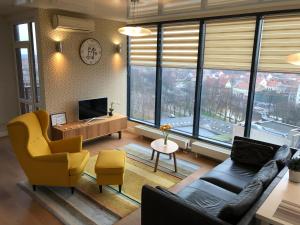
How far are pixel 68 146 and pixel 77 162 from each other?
49 centimetres

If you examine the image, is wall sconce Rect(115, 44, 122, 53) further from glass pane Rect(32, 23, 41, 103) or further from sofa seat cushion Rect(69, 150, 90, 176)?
sofa seat cushion Rect(69, 150, 90, 176)

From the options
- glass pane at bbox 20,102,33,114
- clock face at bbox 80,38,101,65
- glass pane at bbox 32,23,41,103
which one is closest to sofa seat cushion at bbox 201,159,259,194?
clock face at bbox 80,38,101,65

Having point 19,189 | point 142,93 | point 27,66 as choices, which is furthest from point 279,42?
point 27,66

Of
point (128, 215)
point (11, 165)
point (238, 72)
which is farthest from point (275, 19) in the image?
point (11, 165)

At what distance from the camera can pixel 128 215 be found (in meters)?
2.90

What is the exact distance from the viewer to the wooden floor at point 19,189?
2824 millimetres

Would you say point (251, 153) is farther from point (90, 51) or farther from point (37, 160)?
point (90, 51)

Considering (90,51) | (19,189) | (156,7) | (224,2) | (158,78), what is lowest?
(19,189)

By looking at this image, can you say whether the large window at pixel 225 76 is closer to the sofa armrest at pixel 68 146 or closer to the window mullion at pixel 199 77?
the window mullion at pixel 199 77

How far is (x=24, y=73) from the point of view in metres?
5.37

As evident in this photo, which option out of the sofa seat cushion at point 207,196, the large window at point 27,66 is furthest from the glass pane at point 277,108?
the large window at point 27,66

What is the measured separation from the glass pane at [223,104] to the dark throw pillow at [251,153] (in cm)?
90

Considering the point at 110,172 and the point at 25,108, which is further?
the point at 25,108

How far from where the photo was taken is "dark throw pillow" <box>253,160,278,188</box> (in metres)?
2.30
